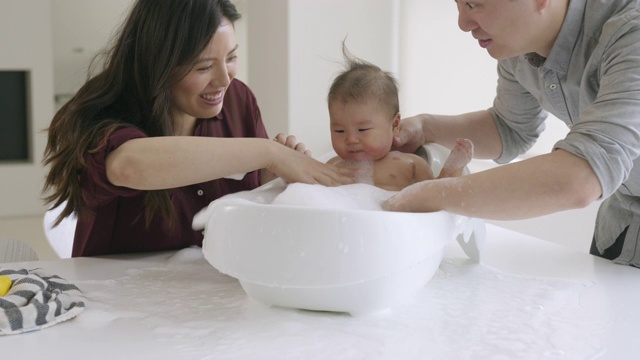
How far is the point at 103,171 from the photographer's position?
1.28 m

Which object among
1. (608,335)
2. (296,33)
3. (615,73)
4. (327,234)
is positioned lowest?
(608,335)

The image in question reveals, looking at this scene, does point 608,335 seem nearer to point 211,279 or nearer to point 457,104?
point 211,279

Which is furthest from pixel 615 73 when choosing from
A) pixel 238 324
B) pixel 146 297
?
pixel 146 297

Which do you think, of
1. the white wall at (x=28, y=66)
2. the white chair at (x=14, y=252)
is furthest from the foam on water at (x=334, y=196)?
the white wall at (x=28, y=66)

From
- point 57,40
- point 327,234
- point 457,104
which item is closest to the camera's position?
point 327,234

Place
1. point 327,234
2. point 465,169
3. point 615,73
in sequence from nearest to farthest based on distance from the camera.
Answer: point 327,234 → point 615,73 → point 465,169

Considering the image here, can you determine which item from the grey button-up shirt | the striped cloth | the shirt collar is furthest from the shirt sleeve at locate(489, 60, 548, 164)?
the striped cloth

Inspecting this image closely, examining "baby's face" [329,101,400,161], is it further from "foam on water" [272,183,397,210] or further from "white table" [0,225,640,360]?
"white table" [0,225,640,360]

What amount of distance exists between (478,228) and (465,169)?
0.12 meters

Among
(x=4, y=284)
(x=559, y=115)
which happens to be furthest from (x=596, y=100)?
(x=4, y=284)

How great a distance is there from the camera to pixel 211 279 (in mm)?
1267

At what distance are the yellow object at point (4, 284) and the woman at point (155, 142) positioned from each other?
26 cm

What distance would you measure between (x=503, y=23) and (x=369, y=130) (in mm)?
363

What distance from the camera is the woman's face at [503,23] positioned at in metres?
1.25
